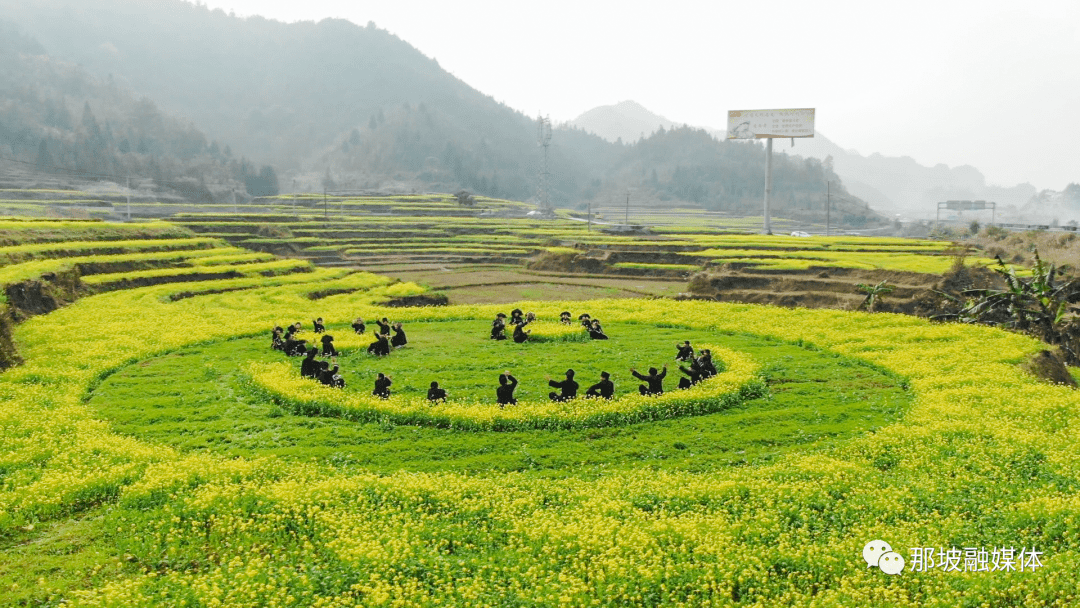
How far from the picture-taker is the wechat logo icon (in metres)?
10.5

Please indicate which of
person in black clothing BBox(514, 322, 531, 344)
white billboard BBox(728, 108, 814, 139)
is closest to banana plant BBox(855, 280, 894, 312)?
person in black clothing BBox(514, 322, 531, 344)

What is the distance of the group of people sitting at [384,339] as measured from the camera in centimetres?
2598

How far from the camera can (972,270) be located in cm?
4022

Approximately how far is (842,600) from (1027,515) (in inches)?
185

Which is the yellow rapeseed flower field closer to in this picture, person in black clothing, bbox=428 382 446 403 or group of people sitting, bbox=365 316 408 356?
person in black clothing, bbox=428 382 446 403

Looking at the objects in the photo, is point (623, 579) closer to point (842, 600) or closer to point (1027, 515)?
point (842, 600)

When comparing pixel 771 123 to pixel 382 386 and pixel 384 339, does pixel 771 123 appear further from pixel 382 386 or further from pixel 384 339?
pixel 382 386

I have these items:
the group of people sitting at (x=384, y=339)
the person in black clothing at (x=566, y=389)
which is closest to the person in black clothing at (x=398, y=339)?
the group of people sitting at (x=384, y=339)

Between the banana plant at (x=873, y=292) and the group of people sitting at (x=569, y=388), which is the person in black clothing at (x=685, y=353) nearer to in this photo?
the group of people sitting at (x=569, y=388)

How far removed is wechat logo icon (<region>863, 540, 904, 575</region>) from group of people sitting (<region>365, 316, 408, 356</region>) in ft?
61.0

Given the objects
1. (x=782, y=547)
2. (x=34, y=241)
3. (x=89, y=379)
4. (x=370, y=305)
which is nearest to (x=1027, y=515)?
(x=782, y=547)

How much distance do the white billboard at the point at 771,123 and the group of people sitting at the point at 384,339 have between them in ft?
230

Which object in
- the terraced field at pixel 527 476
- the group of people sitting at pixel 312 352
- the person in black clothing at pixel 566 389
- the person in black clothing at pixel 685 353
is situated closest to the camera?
the terraced field at pixel 527 476

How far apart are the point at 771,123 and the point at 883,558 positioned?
85126 mm
